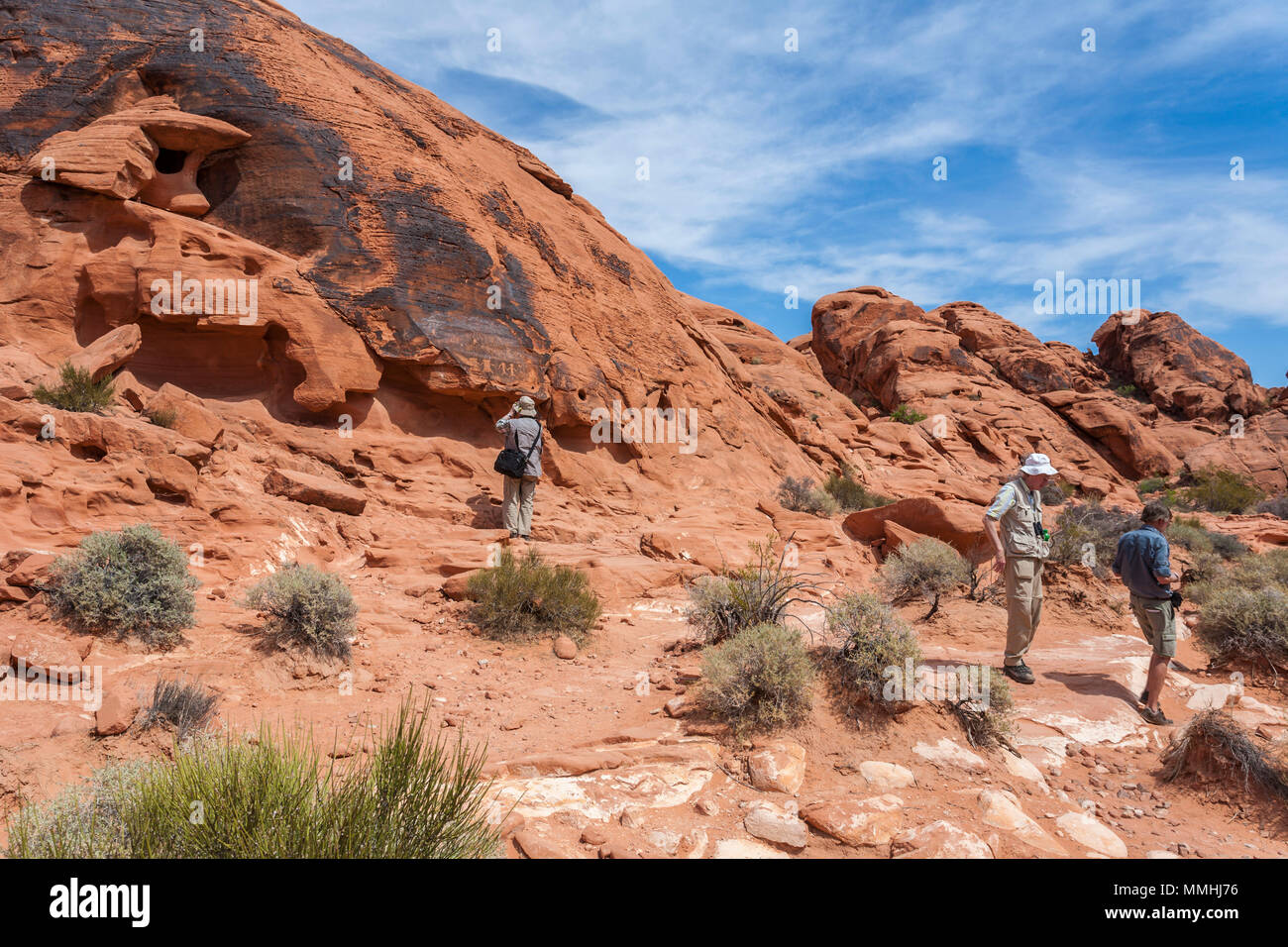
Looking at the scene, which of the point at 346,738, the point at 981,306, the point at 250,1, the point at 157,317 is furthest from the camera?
the point at 981,306

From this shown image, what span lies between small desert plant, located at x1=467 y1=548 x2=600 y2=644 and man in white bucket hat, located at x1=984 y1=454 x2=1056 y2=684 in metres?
3.98

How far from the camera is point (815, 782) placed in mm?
4047

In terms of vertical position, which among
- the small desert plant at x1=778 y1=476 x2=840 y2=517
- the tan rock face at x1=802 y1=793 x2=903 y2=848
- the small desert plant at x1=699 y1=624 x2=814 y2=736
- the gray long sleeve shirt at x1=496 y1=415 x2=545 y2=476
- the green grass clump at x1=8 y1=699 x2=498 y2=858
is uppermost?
the gray long sleeve shirt at x1=496 y1=415 x2=545 y2=476

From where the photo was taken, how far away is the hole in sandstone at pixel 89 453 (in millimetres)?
7500

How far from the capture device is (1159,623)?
544 centimetres

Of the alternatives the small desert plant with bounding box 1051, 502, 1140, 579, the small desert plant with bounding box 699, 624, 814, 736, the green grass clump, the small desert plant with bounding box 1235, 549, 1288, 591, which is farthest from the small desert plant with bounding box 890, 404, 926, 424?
the green grass clump

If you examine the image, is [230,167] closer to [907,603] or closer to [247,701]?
[247,701]

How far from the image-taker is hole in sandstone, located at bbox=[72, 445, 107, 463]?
7.50 meters

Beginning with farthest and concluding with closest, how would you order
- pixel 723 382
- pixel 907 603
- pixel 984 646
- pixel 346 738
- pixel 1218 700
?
1. pixel 723 382
2. pixel 907 603
3. pixel 984 646
4. pixel 1218 700
5. pixel 346 738

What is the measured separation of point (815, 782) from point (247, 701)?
4.00 meters

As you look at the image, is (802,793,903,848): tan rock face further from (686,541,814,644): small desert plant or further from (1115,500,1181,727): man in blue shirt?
(1115,500,1181,727): man in blue shirt

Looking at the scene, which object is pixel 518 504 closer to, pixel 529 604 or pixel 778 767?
pixel 529 604

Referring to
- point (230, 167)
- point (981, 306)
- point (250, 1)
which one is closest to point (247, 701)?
point (230, 167)

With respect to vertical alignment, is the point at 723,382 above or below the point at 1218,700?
above
